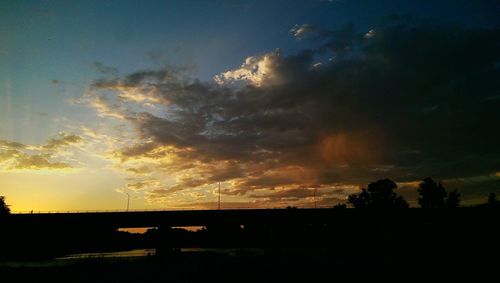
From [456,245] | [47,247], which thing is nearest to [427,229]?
[456,245]

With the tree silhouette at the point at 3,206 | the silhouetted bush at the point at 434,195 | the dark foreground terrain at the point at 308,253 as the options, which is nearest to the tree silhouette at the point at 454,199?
the silhouetted bush at the point at 434,195

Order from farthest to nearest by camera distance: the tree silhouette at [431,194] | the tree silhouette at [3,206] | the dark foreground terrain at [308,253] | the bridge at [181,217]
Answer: the tree silhouette at [431,194], the tree silhouette at [3,206], the bridge at [181,217], the dark foreground terrain at [308,253]

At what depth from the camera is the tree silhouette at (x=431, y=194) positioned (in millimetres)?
176875

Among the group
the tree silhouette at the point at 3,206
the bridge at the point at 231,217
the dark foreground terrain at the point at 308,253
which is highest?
the tree silhouette at the point at 3,206

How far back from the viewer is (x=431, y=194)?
17825 cm

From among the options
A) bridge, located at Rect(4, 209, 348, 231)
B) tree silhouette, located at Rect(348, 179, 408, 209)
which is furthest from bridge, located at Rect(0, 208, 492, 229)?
tree silhouette, located at Rect(348, 179, 408, 209)

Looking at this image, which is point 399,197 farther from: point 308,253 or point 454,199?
point 308,253

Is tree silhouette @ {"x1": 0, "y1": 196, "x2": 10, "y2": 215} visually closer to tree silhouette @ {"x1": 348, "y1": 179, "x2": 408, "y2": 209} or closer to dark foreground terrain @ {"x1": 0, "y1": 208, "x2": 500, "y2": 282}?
dark foreground terrain @ {"x1": 0, "y1": 208, "x2": 500, "y2": 282}

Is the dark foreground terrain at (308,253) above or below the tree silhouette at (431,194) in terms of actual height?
below

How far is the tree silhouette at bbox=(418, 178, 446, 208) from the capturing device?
17688 cm

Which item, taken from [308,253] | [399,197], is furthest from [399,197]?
[308,253]

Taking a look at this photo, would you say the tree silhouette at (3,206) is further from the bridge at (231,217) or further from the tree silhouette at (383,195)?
the tree silhouette at (383,195)

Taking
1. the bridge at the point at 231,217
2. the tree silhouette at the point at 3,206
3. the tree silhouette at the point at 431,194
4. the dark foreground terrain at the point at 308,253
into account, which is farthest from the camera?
the tree silhouette at the point at 431,194

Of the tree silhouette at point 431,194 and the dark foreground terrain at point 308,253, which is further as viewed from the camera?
the tree silhouette at point 431,194
